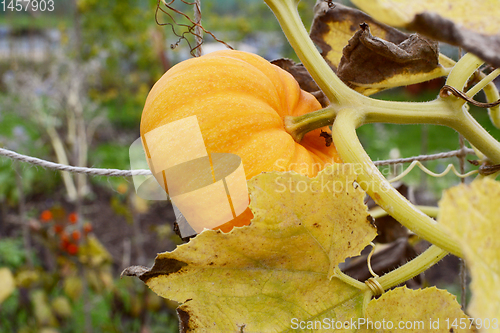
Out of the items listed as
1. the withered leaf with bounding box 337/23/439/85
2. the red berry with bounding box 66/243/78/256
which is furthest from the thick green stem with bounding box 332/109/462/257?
the red berry with bounding box 66/243/78/256

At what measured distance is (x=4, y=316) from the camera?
1682mm

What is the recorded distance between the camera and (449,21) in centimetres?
26

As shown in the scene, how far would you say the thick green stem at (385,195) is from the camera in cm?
35

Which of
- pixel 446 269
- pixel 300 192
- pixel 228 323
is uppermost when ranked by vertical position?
pixel 300 192

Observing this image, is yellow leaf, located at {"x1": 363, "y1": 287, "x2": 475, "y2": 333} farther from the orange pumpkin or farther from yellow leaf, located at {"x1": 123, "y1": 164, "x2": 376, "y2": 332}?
the orange pumpkin

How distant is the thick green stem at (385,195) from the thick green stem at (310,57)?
4 centimetres

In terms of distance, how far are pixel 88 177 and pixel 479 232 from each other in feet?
12.3

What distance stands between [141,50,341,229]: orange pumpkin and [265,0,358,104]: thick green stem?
6cm

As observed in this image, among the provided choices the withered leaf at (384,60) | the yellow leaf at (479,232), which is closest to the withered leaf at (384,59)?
the withered leaf at (384,60)

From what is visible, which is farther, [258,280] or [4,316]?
[4,316]

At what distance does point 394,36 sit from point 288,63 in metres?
0.16

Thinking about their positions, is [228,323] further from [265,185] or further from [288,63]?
[288,63]

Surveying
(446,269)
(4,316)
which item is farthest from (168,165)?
(446,269)

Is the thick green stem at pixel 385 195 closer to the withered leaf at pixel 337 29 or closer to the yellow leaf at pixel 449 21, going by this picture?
the yellow leaf at pixel 449 21
